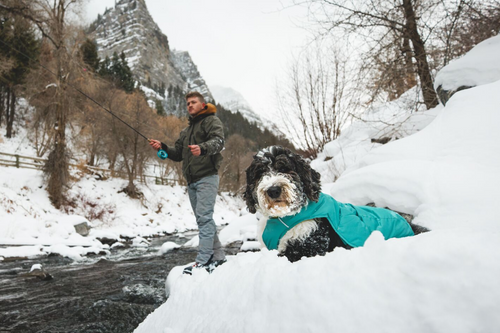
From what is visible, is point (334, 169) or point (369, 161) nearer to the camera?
point (369, 161)

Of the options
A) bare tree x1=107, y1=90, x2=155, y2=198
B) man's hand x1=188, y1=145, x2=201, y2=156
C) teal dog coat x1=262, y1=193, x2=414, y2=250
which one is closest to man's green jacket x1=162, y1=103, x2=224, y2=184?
man's hand x1=188, y1=145, x2=201, y2=156

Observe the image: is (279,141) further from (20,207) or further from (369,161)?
(20,207)

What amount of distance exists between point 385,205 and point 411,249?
8.30 feet

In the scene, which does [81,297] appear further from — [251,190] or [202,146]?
[251,190]

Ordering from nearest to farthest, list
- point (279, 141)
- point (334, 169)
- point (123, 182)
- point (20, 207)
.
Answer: point (334, 169) < point (279, 141) < point (20, 207) < point (123, 182)

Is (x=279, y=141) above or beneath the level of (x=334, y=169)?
above

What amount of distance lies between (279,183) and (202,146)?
58.2 inches

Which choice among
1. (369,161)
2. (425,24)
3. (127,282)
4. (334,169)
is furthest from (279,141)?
(127,282)

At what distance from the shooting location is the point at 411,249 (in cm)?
88

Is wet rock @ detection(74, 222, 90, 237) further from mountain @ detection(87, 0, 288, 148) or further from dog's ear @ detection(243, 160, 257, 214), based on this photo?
mountain @ detection(87, 0, 288, 148)

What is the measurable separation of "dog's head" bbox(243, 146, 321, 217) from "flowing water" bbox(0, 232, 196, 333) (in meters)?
1.90

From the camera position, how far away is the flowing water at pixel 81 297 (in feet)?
8.77

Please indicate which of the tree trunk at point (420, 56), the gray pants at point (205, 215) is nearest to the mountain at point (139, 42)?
the tree trunk at point (420, 56)

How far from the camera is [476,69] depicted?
413 cm
